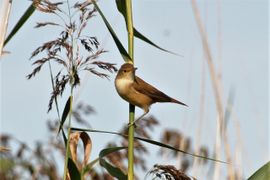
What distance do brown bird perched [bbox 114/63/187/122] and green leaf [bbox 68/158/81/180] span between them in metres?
0.80

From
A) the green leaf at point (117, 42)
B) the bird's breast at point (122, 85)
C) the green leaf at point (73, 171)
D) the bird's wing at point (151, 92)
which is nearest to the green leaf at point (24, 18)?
the green leaf at point (117, 42)

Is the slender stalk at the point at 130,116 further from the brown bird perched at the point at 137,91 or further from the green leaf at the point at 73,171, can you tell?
the brown bird perched at the point at 137,91

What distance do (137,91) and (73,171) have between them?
3.68ft

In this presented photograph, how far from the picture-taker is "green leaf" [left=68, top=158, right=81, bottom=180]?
1971mm

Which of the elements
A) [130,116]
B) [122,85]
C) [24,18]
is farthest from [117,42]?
[122,85]

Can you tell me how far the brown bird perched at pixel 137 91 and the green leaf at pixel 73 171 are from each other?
80 centimetres

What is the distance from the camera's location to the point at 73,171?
198 cm

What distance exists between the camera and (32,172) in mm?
3764

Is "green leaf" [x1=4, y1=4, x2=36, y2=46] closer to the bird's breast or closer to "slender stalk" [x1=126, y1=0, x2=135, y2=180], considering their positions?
"slender stalk" [x1=126, y1=0, x2=135, y2=180]

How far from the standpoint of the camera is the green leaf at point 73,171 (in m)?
1.97

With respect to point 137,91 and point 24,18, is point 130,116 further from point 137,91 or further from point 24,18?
point 137,91

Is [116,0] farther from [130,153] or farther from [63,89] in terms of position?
[130,153]

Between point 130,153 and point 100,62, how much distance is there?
39 centimetres

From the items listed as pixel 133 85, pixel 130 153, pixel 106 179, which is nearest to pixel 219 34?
pixel 133 85
